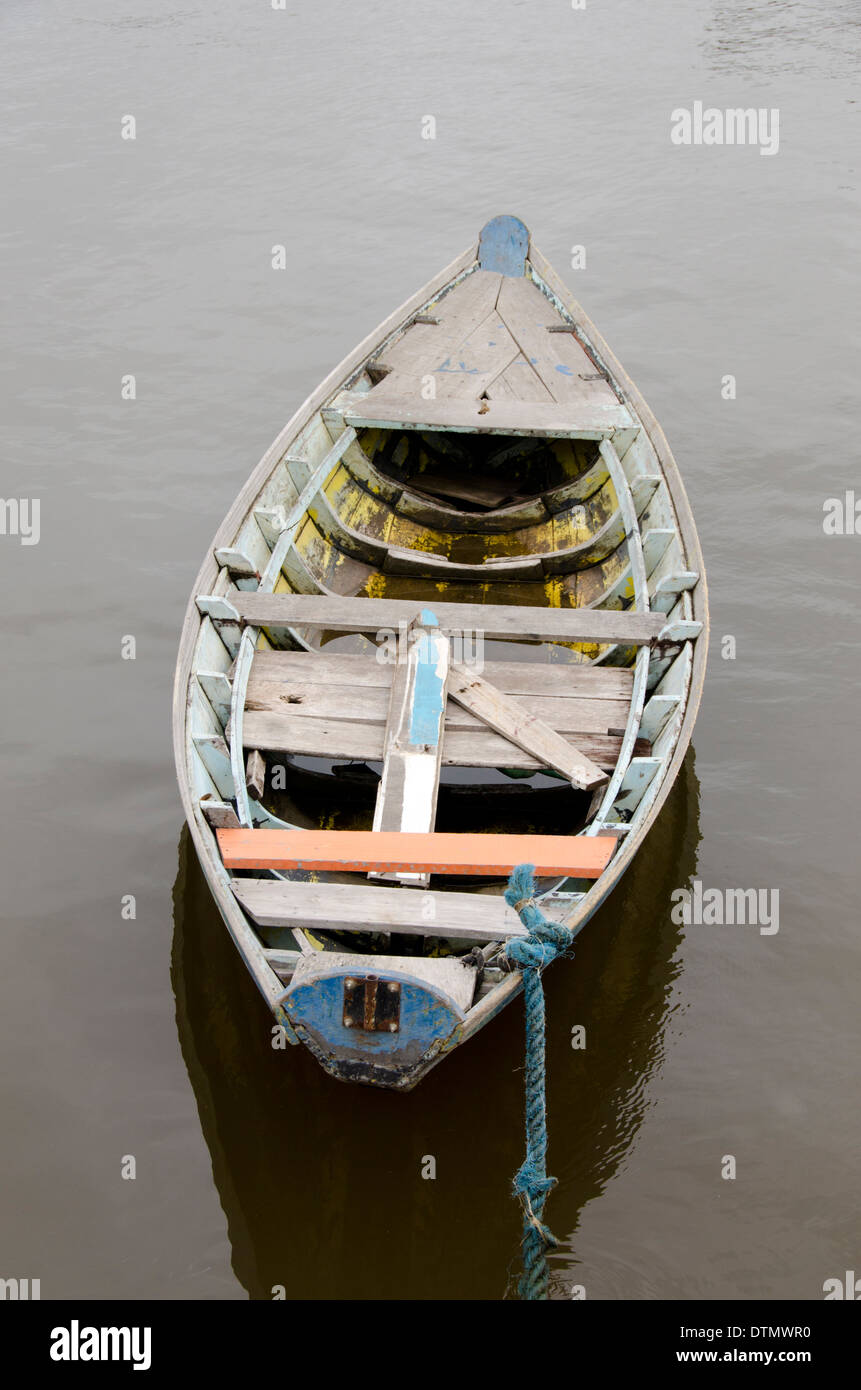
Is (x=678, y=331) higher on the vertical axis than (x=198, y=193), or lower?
lower

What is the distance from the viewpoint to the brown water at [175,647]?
540cm

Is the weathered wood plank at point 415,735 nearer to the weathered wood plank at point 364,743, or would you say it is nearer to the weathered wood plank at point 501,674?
the weathered wood plank at point 364,743

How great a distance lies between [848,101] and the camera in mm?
18469

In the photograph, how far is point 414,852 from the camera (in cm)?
551

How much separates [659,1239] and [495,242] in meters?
9.15

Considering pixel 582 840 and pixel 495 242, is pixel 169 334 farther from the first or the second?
pixel 582 840

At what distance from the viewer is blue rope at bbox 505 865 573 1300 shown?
4.55 metres

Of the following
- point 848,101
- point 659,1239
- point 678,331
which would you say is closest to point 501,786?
point 659,1239

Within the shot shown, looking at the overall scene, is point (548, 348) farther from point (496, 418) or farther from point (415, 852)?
point (415, 852)

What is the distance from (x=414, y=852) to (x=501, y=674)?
1775mm

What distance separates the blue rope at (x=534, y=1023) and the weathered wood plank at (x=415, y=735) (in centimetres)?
96

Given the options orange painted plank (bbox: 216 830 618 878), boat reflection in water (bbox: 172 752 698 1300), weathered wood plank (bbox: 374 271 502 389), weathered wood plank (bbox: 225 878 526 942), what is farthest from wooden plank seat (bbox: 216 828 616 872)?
weathered wood plank (bbox: 374 271 502 389)

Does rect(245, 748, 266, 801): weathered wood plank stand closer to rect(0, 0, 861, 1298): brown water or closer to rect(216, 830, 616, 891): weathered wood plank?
rect(216, 830, 616, 891): weathered wood plank

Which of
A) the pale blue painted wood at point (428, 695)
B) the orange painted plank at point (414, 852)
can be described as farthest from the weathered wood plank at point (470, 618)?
the orange painted plank at point (414, 852)
